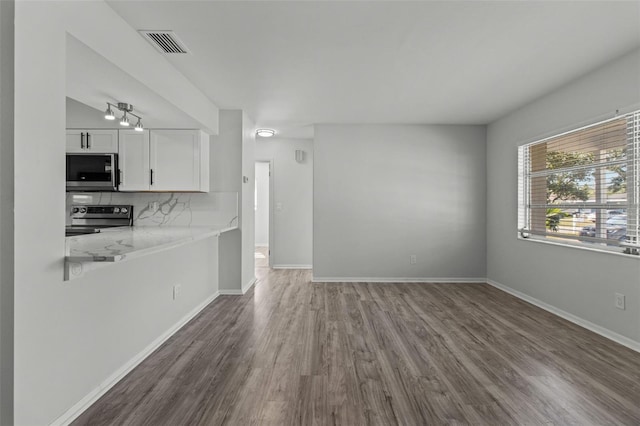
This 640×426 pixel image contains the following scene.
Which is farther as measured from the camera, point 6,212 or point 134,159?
point 134,159

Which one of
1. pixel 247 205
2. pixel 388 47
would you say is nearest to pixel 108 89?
pixel 388 47

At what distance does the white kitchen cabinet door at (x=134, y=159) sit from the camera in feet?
11.7

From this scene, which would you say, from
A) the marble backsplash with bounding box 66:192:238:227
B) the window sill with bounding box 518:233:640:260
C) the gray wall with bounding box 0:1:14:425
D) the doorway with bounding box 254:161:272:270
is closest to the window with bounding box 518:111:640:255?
the window sill with bounding box 518:233:640:260

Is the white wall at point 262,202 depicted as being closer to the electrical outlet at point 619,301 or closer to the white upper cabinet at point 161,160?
the white upper cabinet at point 161,160

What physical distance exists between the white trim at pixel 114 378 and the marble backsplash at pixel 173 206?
1234 millimetres

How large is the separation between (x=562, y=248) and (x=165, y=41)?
4.24m

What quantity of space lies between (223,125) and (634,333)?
467 centimetres

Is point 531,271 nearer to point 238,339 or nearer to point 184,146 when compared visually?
point 238,339

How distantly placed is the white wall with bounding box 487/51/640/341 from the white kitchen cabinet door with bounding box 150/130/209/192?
13.1 ft

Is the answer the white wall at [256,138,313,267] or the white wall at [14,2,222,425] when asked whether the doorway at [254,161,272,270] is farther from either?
the white wall at [14,2,222,425]

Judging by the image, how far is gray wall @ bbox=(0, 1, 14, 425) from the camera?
1349 millimetres

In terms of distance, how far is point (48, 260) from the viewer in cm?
153

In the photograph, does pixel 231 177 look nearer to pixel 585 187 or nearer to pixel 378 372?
pixel 378 372

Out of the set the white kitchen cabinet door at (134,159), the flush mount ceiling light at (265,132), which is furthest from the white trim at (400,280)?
the white kitchen cabinet door at (134,159)
